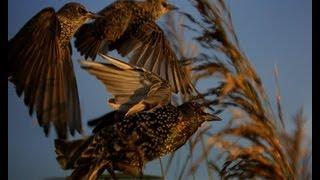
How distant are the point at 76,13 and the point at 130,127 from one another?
12.9 inches

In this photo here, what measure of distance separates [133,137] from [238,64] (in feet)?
1.12

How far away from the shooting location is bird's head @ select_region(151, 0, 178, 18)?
1.34 meters

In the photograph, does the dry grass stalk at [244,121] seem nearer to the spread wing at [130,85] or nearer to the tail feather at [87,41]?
the spread wing at [130,85]

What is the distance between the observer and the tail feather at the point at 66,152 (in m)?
1.19

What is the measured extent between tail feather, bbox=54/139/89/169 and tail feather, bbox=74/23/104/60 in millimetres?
231

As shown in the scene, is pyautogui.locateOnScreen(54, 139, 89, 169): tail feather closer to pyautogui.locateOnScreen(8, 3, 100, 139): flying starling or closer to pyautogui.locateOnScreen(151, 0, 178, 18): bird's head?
pyautogui.locateOnScreen(8, 3, 100, 139): flying starling

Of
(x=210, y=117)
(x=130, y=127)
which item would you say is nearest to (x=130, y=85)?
(x=130, y=127)

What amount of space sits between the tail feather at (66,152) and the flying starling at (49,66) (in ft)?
0.07

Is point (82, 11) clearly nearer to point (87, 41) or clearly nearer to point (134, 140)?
point (87, 41)

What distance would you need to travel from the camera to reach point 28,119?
1.24 meters

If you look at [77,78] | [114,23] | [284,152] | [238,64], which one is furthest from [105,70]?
[284,152]

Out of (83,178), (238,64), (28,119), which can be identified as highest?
(238,64)

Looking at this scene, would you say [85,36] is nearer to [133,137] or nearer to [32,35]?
[32,35]

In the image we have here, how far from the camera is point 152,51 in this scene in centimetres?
145
